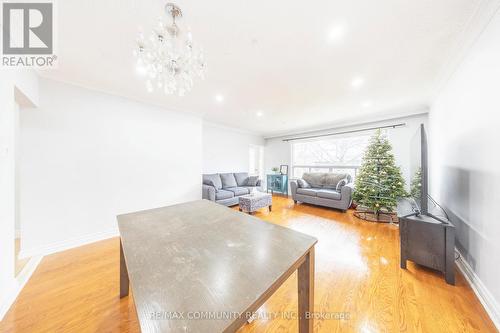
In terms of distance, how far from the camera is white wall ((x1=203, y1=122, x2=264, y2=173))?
16.0ft

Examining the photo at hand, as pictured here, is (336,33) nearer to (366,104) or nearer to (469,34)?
(469,34)

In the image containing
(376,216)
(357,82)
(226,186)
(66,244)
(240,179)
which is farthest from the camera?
(240,179)

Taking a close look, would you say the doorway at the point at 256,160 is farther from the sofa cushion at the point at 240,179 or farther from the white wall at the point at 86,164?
the white wall at the point at 86,164

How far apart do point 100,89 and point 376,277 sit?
4422 mm

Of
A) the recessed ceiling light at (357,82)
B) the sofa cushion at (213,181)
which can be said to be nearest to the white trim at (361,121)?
the recessed ceiling light at (357,82)

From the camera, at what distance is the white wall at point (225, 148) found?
487 centimetres

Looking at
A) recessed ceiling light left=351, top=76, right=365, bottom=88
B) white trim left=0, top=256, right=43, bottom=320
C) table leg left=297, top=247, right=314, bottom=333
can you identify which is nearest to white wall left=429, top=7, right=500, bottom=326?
recessed ceiling light left=351, top=76, right=365, bottom=88

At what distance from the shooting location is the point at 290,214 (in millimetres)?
3814

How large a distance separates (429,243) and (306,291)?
1682 millimetres

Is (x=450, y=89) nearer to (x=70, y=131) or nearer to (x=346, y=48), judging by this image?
(x=346, y=48)

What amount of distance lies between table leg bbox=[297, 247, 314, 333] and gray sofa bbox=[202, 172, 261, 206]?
3074 mm

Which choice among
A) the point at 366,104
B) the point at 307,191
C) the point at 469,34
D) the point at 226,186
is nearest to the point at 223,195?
the point at 226,186

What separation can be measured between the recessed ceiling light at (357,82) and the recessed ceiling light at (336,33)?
977 mm

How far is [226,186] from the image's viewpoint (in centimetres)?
477
